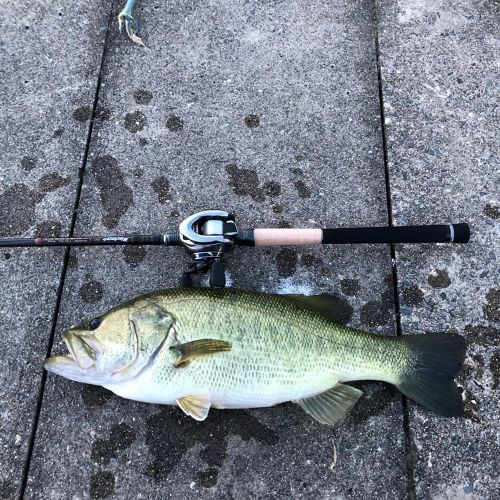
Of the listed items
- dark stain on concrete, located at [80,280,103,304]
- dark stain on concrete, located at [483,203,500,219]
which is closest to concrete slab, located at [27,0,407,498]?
dark stain on concrete, located at [80,280,103,304]

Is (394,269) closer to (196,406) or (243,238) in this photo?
(243,238)

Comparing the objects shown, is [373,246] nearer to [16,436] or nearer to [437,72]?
[437,72]

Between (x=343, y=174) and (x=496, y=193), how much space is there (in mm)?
900

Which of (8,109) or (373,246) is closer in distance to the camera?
(373,246)

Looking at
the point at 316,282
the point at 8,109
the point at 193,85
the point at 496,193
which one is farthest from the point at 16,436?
the point at 496,193

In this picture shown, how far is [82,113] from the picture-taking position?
10.4ft

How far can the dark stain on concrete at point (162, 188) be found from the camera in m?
2.94

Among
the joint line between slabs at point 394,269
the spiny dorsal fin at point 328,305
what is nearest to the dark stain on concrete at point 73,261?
the spiny dorsal fin at point 328,305

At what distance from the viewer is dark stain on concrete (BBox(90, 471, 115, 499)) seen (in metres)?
2.42

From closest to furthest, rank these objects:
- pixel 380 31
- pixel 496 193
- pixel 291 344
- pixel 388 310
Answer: pixel 291 344 < pixel 388 310 < pixel 496 193 < pixel 380 31

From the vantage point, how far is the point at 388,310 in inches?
107

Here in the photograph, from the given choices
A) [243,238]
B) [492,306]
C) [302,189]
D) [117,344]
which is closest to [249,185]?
[302,189]

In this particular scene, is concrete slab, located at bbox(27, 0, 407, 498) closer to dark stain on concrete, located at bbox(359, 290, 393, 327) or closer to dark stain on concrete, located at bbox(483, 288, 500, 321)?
dark stain on concrete, located at bbox(359, 290, 393, 327)

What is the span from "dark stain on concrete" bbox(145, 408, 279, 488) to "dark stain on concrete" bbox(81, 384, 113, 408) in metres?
0.25
